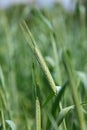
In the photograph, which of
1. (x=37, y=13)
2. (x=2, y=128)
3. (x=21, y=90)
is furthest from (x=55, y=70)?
(x=21, y=90)

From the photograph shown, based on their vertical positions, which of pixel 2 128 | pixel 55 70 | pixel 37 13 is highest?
pixel 37 13

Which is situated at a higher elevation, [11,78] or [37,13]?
[37,13]

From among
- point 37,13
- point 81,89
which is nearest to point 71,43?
point 37,13

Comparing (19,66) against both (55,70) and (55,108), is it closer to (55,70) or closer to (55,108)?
(55,70)

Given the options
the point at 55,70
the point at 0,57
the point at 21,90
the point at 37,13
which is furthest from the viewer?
the point at 0,57

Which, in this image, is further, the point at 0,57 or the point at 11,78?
the point at 0,57

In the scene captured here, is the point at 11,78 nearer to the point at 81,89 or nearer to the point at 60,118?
the point at 81,89

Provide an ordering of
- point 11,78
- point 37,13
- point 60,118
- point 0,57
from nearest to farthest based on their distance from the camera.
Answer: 1. point 60,118
2. point 37,13
3. point 11,78
4. point 0,57
